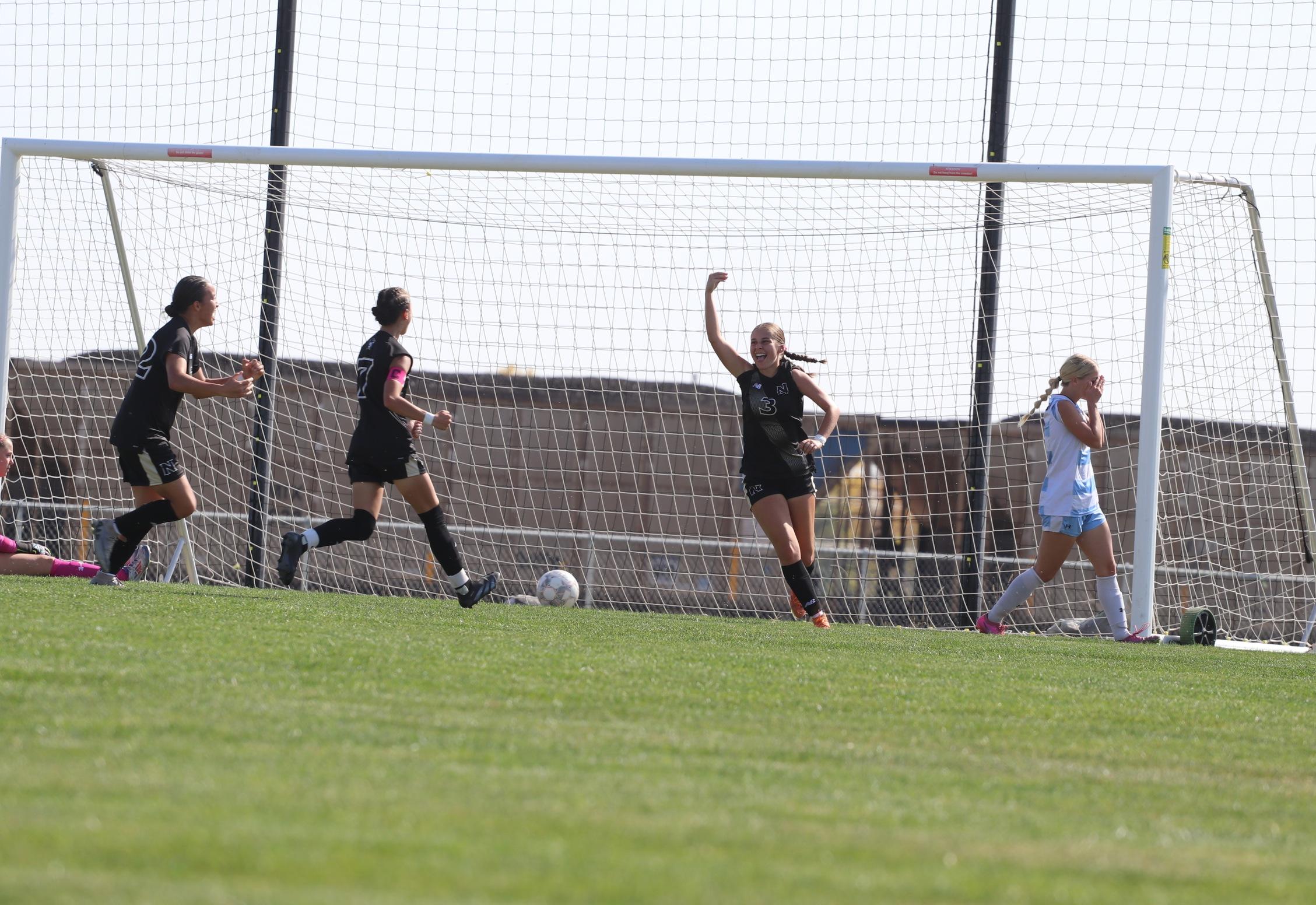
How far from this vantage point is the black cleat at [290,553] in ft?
25.0

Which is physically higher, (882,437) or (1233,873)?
(882,437)

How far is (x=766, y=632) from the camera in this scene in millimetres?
7508

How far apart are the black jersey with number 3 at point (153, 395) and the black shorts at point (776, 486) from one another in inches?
125

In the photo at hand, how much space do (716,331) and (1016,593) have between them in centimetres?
254

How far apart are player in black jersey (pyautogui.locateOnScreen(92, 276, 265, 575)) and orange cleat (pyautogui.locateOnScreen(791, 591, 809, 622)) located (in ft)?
10.8

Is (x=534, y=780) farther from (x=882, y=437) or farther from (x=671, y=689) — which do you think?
(x=882, y=437)

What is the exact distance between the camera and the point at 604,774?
3.03m

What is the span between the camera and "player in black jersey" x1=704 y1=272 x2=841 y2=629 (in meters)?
8.05

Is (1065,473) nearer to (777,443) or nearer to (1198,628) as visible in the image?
(1198,628)

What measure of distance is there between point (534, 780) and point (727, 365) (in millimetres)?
5513

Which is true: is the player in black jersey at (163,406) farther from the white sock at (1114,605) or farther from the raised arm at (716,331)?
the white sock at (1114,605)

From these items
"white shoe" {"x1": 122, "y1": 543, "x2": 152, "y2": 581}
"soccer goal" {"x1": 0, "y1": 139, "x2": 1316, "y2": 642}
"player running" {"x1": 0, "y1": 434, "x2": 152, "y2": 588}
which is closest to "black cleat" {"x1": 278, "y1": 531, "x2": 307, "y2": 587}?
"player running" {"x1": 0, "y1": 434, "x2": 152, "y2": 588}

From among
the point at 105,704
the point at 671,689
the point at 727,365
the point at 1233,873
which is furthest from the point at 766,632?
the point at 1233,873

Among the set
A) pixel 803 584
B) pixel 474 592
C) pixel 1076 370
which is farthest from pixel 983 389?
pixel 474 592
